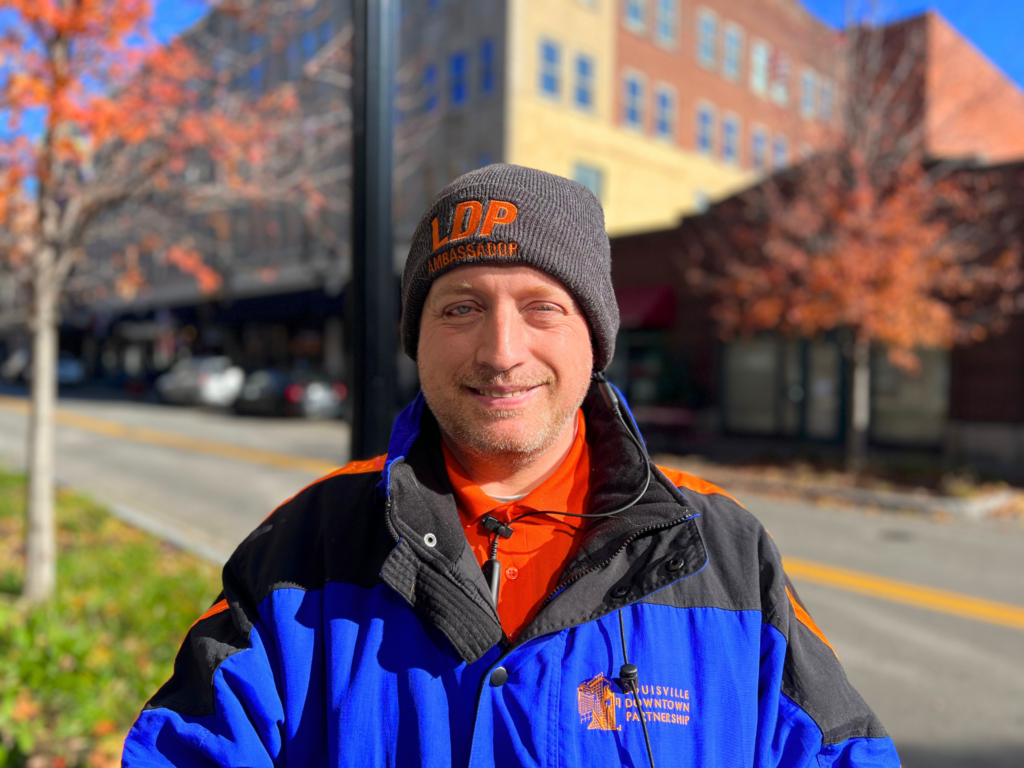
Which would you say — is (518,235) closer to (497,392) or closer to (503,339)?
(503,339)

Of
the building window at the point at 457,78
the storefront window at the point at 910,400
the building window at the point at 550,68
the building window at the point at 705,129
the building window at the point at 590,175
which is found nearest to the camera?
the storefront window at the point at 910,400

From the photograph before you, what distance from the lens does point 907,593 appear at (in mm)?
6090

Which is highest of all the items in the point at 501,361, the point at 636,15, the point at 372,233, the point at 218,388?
the point at 636,15

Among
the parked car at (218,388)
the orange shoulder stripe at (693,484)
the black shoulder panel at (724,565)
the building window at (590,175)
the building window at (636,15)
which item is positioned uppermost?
the building window at (636,15)

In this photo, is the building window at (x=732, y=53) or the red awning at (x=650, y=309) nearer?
the red awning at (x=650, y=309)

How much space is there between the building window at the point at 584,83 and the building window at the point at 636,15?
227cm

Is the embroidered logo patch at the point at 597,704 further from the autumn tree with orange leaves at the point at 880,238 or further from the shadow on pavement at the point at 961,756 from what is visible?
the autumn tree with orange leaves at the point at 880,238

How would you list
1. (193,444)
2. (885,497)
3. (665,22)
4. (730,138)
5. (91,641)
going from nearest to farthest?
(91,641), (885,497), (193,444), (665,22), (730,138)

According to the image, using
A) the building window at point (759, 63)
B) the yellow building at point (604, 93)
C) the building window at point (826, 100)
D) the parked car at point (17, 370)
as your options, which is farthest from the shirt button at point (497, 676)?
the parked car at point (17, 370)

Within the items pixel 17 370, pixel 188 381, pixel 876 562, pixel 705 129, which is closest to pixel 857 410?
pixel 876 562

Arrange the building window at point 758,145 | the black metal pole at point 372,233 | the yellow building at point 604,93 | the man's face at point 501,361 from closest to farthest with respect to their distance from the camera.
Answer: the man's face at point 501,361 < the black metal pole at point 372,233 < the yellow building at point 604,93 < the building window at point 758,145

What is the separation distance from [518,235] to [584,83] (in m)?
23.9

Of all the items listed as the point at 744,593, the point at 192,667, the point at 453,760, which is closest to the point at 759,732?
the point at 744,593

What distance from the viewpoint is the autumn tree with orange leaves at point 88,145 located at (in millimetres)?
4898
